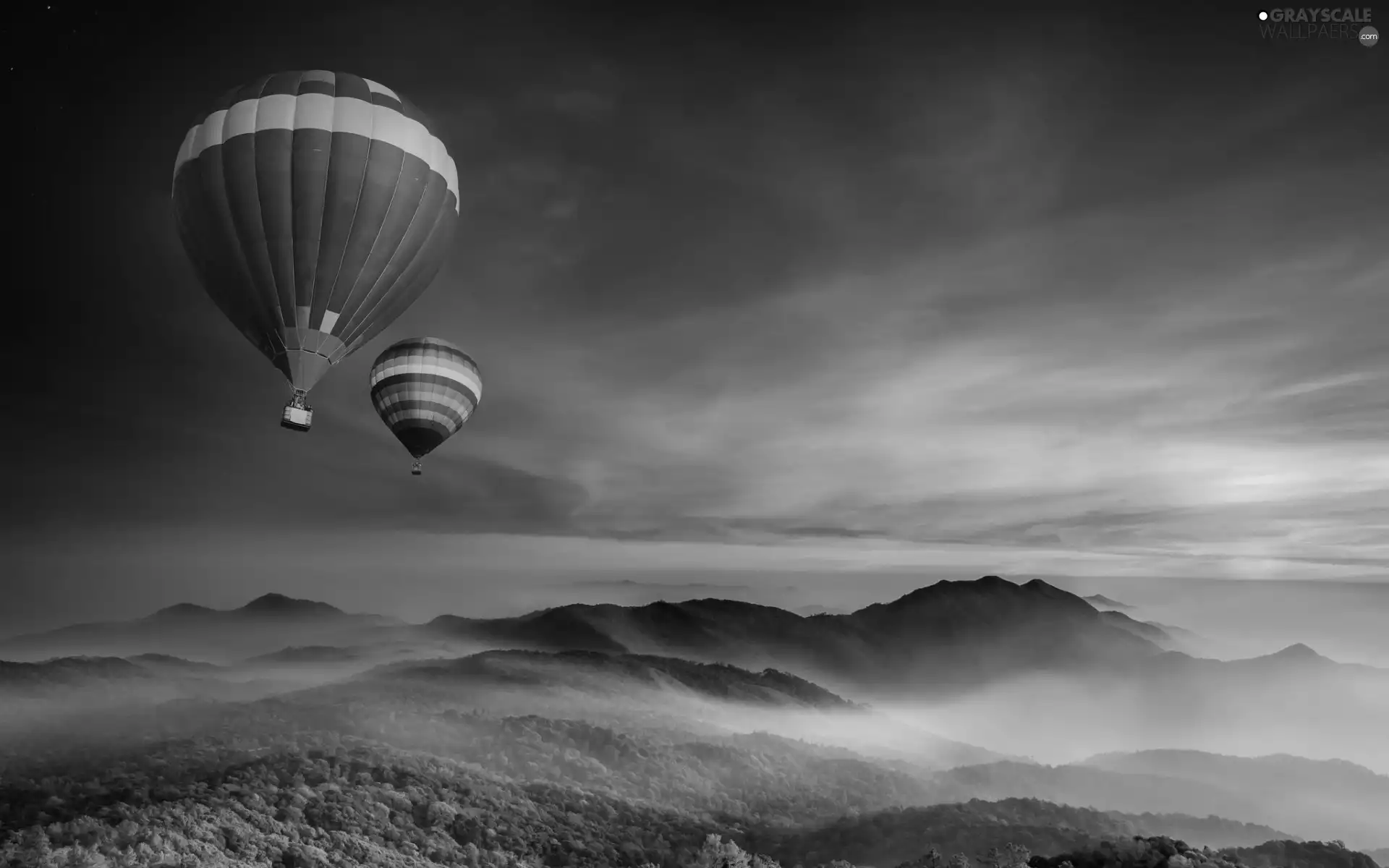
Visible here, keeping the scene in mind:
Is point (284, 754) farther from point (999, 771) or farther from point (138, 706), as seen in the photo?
point (999, 771)

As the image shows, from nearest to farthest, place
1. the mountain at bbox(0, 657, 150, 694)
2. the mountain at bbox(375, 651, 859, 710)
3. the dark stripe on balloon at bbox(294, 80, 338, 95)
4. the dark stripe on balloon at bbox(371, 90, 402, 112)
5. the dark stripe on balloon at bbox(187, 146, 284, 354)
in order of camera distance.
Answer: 1. the dark stripe on balloon at bbox(187, 146, 284, 354)
2. the dark stripe on balloon at bbox(294, 80, 338, 95)
3. the dark stripe on balloon at bbox(371, 90, 402, 112)
4. the mountain at bbox(0, 657, 150, 694)
5. the mountain at bbox(375, 651, 859, 710)

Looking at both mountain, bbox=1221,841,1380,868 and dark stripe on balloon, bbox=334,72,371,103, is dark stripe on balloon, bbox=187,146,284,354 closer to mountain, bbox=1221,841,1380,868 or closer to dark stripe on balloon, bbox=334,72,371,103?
dark stripe on balloon, bbox=334,72,371,103

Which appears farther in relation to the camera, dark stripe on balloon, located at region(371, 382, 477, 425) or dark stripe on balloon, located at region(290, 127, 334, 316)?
dark stripe on balloon, located at region(371, 382, 477, 425)

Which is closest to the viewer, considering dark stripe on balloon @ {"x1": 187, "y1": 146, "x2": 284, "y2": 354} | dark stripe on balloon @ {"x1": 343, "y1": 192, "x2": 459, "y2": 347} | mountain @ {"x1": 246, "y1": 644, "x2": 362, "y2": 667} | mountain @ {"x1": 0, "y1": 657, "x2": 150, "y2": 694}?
dark stripe on balloon @ {"x1": 187, "y1": 146, "x2": 284, "y2": 354}

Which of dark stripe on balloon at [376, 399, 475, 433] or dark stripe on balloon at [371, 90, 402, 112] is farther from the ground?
dark stripe on balloon at [371, 90, 402, 112]

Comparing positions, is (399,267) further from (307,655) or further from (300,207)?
(307,655)

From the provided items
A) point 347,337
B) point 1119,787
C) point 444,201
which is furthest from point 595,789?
point 1119,787

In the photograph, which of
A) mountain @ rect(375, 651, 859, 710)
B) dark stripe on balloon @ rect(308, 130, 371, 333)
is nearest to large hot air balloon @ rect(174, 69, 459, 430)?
dark stripe on balloon @ rect(308, 130, 371, 333)
